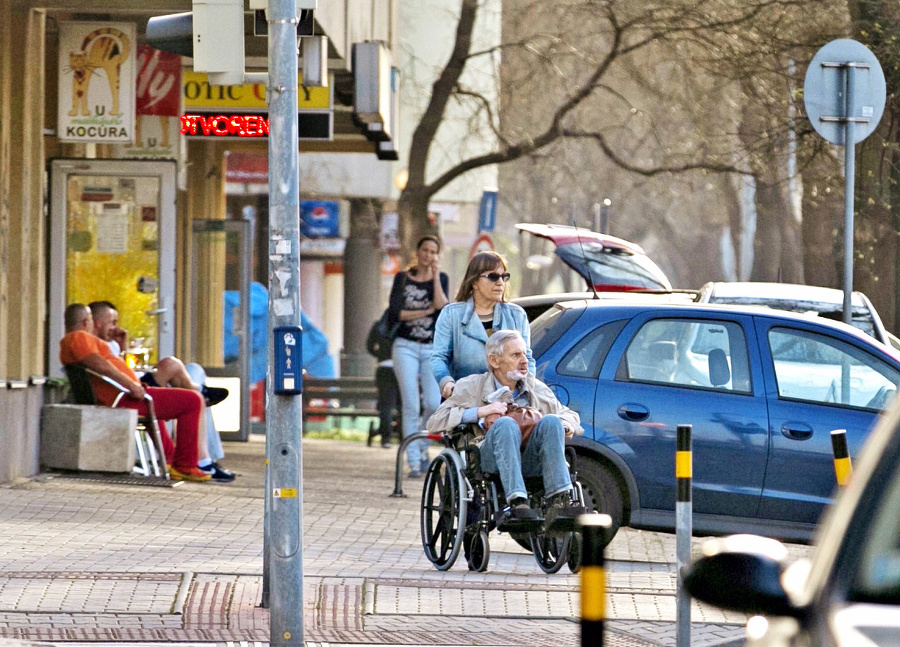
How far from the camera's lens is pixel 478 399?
8695 millimetres

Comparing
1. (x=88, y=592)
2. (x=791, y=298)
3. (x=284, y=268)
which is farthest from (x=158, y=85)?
(x=284, y=268)

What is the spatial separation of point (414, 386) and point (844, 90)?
15.1 ft

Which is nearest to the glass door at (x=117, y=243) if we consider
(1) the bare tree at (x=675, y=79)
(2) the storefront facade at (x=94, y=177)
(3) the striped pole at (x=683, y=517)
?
(2) the storefront facade at (x=94, y=177)

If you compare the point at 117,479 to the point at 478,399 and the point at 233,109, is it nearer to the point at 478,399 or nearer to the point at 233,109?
the point at 233,109

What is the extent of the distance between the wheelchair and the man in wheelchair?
75 mm

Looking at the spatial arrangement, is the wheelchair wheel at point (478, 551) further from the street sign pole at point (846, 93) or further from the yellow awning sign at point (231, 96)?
the yellow awning sign at point (231, 96)

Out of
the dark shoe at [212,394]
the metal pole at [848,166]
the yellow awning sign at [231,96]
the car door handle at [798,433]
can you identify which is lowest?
the dark shoe at [212,394]

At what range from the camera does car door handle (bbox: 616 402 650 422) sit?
949 cm

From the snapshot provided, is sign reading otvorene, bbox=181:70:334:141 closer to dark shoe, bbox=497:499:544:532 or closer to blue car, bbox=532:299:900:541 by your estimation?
blue car, bbox=532:299:900:541

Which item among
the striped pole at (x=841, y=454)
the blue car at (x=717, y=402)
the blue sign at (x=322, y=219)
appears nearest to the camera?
the striped pole at (x=841, y=454)

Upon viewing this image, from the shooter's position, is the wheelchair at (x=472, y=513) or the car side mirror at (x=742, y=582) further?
the wheelchair at (x=472, y=513)

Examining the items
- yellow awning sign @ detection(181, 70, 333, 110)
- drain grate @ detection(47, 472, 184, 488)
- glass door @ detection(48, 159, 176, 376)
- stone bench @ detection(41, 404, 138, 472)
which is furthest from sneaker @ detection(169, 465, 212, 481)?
yellow awning sign @ detection(181, 70, 333, 110)

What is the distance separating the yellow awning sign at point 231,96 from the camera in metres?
15.1

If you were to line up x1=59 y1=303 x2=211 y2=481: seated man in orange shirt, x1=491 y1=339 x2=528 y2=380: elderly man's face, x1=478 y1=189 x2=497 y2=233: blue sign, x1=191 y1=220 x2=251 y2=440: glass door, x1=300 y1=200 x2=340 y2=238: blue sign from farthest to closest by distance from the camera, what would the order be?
x1=300 y1=200 x2=340 y2=238: blue sign
x1=478 y1=189 x2=497 y2=233: blue sign
x1=191 y1=220 x2=251 y2=440: glass door
x1=59 y1=303 x2=211 y2=481: seated man in orange shirt
x1=491 y1=339 x2=528 y2=380: elderly man's face
